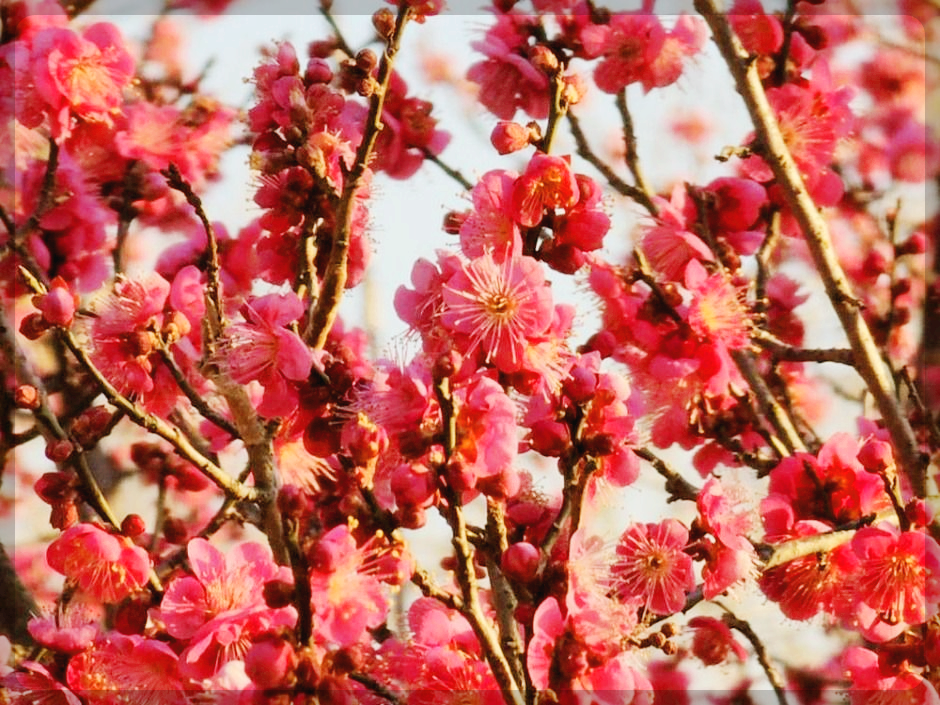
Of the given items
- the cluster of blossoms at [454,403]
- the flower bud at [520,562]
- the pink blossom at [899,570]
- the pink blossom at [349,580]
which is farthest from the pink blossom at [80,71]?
the pink blossom at [899,570]

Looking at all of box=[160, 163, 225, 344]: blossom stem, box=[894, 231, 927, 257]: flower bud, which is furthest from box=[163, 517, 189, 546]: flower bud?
box=[894, 231, 927, 257]: flower bud

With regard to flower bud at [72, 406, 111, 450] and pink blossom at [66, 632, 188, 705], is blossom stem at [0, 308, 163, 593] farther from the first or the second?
pink blossom at [66, 632, 188, 705]

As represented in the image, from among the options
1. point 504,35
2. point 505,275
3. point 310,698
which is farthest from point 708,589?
point 504,35

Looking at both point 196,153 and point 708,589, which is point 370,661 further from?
point 196,153

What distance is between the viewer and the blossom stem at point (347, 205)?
5.23ft

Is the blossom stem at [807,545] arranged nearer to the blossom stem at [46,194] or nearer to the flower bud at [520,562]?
the flower bud at [520,562]

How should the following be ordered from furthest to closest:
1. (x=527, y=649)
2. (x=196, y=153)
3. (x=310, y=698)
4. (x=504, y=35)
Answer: (x=196, y=153), (x=504, y=35), (x=527, y=649), (x=310, y=698)

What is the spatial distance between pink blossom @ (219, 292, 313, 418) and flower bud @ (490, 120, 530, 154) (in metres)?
0.38

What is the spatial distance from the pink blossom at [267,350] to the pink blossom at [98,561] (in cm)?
29

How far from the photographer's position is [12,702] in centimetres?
157

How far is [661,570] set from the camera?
1.65m

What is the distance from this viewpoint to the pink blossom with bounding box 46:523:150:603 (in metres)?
1.60

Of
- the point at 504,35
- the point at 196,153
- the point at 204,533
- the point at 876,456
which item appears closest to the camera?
the point at 876,456

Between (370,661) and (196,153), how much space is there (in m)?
1.75
